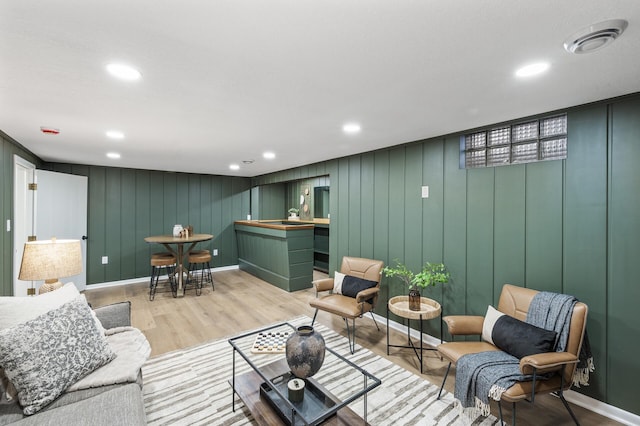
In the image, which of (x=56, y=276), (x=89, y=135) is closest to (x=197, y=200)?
(x=89, y=135)

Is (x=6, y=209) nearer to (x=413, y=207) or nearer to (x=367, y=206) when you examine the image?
(x=367, y=206)

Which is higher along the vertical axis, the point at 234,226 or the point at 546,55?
the point at 546,55

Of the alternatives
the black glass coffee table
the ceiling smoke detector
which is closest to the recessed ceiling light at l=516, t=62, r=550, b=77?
the ceiling smoke detector

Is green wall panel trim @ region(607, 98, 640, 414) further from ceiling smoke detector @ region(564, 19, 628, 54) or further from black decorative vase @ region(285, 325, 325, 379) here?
black decorative vase @ region(285, 325, 325, 379)

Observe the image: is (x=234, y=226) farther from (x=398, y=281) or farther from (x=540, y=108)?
(x=540, y=108)

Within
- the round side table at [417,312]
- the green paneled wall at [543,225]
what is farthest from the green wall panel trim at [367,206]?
the round side table at [417,312]

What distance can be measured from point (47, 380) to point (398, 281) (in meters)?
3.09

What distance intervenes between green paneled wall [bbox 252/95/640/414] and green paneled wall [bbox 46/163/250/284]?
13.4ft

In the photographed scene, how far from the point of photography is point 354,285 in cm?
329

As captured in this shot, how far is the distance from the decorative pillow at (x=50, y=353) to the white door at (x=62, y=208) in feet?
11.0

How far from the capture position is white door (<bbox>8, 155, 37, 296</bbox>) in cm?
313

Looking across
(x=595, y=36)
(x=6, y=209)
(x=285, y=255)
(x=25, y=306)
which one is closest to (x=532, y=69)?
(x=595, y=36)

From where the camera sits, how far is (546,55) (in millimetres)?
1450

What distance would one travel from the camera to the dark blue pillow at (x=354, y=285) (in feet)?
10.6
